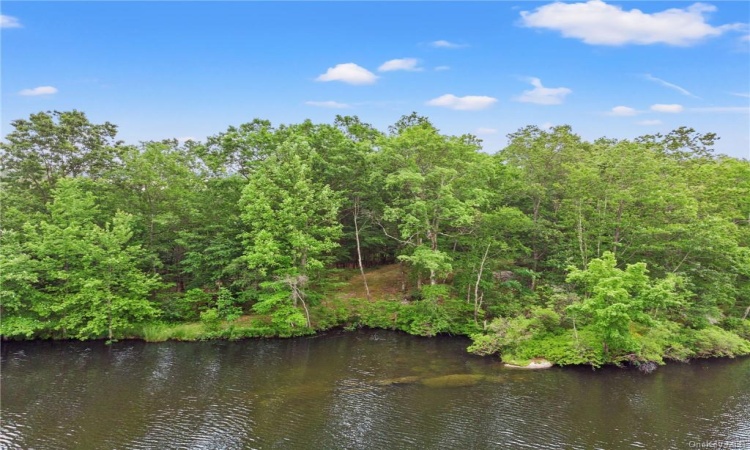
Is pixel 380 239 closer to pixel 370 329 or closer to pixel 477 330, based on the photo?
pixel 370 329

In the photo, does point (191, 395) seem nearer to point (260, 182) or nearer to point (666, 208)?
point (260, 182)

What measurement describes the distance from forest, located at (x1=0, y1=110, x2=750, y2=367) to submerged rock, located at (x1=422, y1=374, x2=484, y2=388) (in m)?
3.58

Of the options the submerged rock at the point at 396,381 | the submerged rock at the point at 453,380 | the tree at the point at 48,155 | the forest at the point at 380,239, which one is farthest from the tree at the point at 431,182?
the tree at the point at 48,155

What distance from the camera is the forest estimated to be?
27.7 metres

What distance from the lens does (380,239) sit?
38.3m

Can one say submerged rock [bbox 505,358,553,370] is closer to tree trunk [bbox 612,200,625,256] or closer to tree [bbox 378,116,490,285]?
tree [bbox 378,116,490,285]

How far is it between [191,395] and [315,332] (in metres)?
12.2

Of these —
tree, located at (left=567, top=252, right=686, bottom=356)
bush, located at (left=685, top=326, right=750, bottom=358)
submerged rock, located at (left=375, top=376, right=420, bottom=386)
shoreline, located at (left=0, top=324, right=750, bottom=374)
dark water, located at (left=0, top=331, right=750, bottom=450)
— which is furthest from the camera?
bush, located at (left=685, top=326, right=750, bottom=358)

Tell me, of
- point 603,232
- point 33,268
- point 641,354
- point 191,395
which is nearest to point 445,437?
point 191,395

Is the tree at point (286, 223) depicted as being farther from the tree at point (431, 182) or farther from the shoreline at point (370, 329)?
the tree at point (431, 182)

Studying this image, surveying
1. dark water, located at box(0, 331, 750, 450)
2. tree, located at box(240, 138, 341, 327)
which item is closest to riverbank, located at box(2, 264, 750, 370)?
dark water, located at box(0, 331, 750, 450)

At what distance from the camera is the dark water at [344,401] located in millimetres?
17141

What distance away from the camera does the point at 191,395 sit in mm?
21219

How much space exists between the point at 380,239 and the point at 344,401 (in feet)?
62.7
